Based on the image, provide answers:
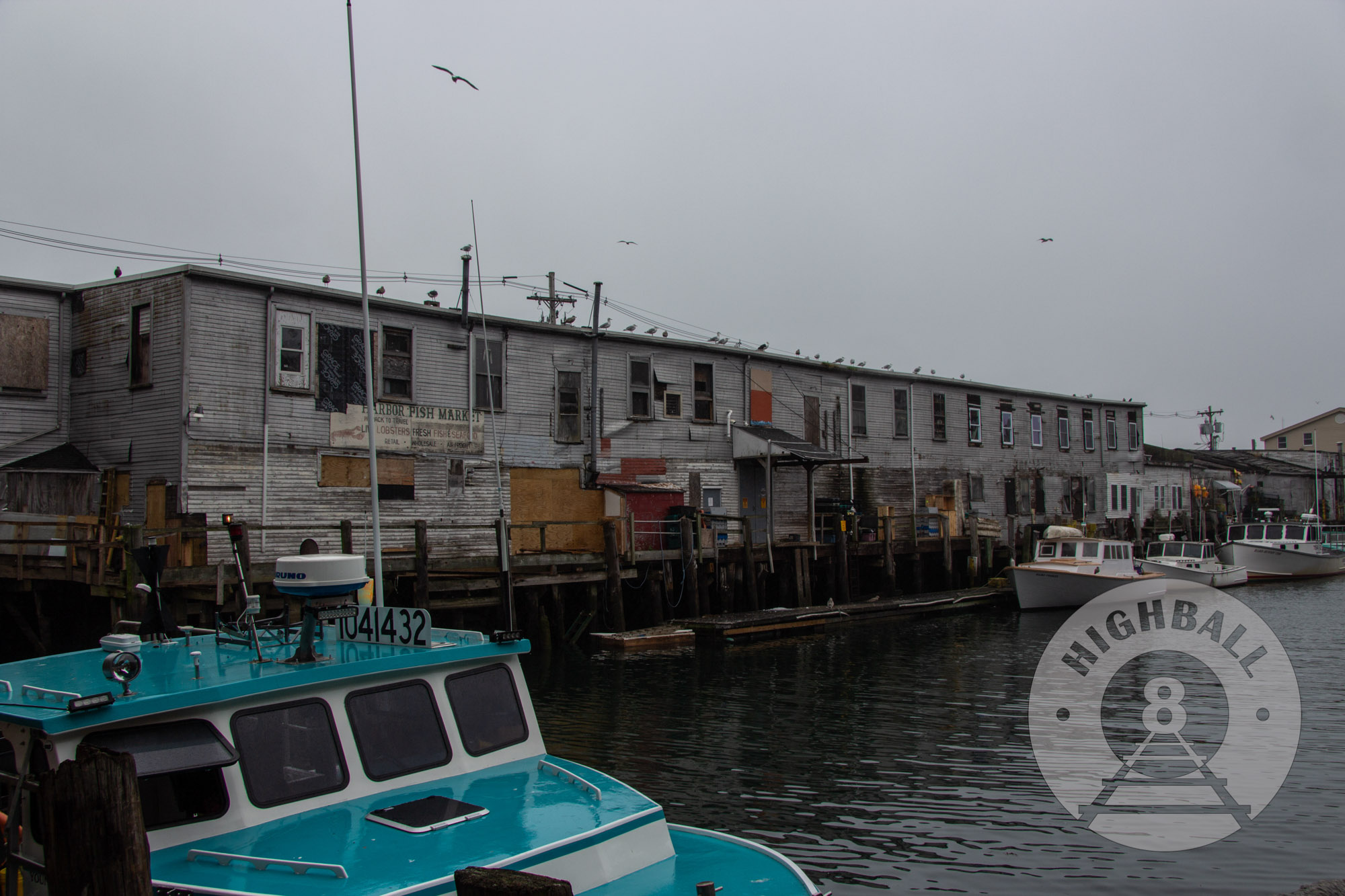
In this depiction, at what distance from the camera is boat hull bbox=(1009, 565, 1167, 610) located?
30.6 meters

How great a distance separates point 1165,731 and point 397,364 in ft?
59.7

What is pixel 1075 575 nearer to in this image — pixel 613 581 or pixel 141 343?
pixel 613 581

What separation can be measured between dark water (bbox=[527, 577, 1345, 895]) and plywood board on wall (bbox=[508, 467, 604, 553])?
484 centimetres

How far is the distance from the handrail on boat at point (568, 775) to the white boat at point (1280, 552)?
1738 inches

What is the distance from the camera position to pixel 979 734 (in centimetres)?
1437

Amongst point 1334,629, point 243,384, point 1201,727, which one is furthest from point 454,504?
point 1334,629

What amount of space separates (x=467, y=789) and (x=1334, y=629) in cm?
2763

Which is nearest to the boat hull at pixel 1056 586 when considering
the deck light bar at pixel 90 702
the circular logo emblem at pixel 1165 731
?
the circular logo emblem at pixel 1165 731

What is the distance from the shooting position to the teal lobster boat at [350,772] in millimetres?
5137

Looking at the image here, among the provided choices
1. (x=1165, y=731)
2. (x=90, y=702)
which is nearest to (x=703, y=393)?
(x=1165, y=731)

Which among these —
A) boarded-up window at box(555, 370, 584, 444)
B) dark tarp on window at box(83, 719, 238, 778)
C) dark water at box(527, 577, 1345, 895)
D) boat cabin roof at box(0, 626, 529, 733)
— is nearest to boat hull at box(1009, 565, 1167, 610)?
dark water at box(527, 577, 1345, 895)

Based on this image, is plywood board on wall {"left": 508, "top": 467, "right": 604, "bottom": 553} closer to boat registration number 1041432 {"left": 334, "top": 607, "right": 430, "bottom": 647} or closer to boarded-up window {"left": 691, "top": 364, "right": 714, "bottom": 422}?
boarded-up window {"left": 691, "top": 364, "right": 714, "bottom": 422}

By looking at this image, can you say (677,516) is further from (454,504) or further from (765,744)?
(765,744)

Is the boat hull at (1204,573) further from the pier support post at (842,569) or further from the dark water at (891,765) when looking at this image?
the dark water at (891,765)
